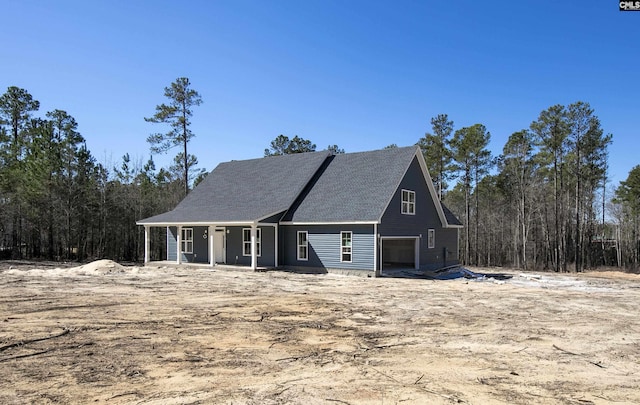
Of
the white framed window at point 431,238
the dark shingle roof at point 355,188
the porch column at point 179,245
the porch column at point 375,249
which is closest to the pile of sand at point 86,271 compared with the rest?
the porch column at point 179,245

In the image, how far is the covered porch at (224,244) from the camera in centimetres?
2178

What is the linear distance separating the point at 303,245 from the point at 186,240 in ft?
23.9

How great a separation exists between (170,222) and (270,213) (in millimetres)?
6106

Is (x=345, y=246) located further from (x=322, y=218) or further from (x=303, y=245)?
(x=303, y=245)

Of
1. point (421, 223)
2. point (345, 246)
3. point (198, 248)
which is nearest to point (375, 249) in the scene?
point (345, 246)

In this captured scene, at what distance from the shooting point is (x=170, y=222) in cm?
2391

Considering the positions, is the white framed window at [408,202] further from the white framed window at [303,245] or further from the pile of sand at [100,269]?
the pile of sand at [100,269]

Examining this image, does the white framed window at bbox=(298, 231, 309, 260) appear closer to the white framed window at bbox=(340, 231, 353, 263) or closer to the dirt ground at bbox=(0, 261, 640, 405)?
the white framed window at bbox=(340, 231, 353, 263)

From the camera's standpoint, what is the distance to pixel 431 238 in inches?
949

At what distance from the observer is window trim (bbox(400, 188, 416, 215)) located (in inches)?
851

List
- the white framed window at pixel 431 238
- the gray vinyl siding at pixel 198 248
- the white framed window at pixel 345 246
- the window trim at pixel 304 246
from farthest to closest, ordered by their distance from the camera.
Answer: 1. the gray vinyl siding at pixel 198 248
2. the white framed window at pixel 431 238
3. the window trim at pixel 304 246
4. the white framed window at pixel 345 246

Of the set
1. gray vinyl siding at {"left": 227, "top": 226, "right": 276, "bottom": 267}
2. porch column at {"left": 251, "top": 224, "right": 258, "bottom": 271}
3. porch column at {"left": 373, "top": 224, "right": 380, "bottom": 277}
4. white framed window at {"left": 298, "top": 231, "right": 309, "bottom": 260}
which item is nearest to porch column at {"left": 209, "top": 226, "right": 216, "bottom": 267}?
gray vinyl siding at {"left": 227, "top": 226, "right": 276, "bottom": 267}

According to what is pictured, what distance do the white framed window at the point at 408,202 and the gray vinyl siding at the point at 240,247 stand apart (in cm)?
633

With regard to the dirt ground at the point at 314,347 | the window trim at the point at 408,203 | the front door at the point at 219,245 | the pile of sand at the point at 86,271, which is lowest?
the pile of sand at the point at 86,271
